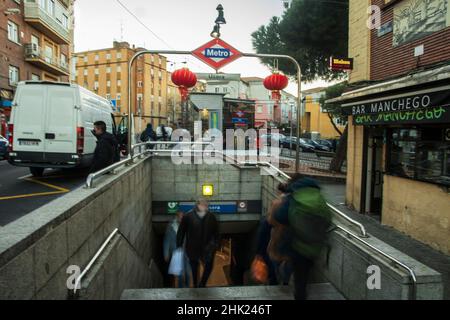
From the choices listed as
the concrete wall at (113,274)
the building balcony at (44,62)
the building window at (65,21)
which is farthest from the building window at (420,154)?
the building window at (65,21)

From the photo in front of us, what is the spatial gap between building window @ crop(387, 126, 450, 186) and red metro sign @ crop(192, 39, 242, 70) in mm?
4686

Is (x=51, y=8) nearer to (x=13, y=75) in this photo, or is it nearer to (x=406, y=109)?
(x=13, y=75)

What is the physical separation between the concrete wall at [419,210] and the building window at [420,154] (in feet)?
0.68

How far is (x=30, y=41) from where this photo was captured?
26.3m

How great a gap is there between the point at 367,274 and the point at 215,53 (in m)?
5.50

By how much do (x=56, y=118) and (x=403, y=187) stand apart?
9071 mm

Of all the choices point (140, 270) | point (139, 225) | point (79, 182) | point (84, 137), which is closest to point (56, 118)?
point (84, 137)

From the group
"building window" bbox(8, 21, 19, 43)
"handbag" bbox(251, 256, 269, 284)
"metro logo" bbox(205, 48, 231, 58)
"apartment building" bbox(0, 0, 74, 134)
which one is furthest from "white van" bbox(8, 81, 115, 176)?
"building window" bbox(8, 21, 19, 43)

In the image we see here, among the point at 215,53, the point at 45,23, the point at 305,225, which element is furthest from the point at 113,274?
the point at 45,23

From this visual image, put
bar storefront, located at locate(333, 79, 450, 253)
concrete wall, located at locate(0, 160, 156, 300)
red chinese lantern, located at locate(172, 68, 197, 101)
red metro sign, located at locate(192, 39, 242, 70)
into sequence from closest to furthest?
concrete wall, located at locate(0, 160, 156, 300), bar storefront, located at locate(333, 79, 450, 253), red metro sign, located at locate(192, 39, 242, 70), red chinese lantern, located at locate(172, 68, 197, 101)

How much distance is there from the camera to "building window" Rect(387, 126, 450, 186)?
22.5 feet

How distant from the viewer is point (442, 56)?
6.83 meters

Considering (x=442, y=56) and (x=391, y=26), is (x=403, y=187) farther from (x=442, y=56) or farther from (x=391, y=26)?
(x=391, y=26)

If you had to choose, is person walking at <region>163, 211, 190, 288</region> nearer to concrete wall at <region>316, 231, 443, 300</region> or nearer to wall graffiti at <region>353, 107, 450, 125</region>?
concrete wall at <region>316, 231, 443, 300</region>
